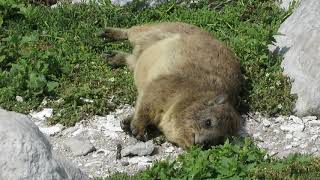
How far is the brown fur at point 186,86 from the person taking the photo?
880cm

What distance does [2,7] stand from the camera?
11.5m

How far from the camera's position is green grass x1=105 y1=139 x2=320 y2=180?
7.58 m

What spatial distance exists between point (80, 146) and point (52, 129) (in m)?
0.59

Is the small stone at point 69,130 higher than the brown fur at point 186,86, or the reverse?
the brown fur at point 186,86

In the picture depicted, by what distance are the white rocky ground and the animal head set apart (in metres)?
0.27

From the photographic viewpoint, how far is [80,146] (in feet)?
29.1

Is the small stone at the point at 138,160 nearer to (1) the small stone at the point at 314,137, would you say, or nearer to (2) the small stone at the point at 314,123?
(1) the small stone at the point at 314,137

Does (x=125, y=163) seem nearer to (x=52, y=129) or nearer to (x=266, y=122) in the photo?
(x=52, y=129)

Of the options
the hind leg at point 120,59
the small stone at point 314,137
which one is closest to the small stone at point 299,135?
the small stone at point 314,137

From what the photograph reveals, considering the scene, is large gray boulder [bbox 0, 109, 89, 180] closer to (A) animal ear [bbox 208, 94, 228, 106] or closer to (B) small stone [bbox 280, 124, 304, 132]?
(A) animal ear [bbox 208, 94, 228, 106]

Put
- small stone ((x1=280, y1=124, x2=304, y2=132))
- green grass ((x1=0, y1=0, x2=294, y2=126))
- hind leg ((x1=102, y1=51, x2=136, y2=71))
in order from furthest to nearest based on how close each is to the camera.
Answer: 1. hind leg ((x1=102, y1=51, x2=136, y2=71))
2. green grass ((x1=0, y1=0, x2=294, y2=126))
3. small stone ((x1=280, y1=124, x2=304, y2=132))

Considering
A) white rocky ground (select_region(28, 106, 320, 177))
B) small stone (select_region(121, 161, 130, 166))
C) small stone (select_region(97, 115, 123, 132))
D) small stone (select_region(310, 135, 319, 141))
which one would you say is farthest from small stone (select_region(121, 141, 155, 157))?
small stone (select_region(310, 135, 319, 141))

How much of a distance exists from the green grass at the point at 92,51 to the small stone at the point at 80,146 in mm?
445

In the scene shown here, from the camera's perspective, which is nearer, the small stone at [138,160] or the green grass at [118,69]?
the green grass at [118,69]
